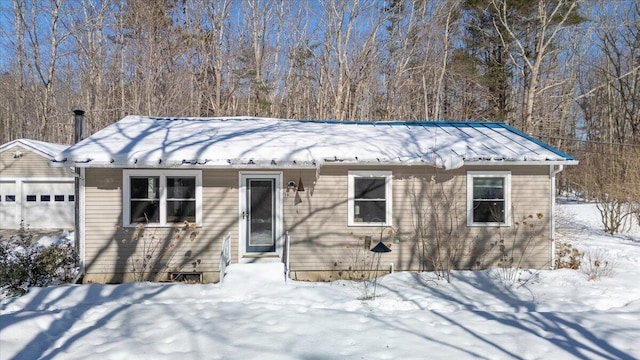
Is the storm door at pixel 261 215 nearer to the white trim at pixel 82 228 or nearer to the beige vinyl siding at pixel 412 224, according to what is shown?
the beige vinyl siding at pixel 412 224

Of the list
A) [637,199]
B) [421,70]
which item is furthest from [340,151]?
[421,70]

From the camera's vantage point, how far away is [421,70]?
21078 millimetres

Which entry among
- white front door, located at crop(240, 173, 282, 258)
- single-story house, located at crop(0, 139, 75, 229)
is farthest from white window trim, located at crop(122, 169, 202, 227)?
single-story house, located at crop(0, 139, 75, 229)

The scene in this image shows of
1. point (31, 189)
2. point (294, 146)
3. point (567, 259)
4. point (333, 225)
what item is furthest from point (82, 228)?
point (567, 259)

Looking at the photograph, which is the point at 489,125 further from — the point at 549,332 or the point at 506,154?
the point at 549,332

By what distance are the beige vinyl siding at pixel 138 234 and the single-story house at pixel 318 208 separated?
2cm

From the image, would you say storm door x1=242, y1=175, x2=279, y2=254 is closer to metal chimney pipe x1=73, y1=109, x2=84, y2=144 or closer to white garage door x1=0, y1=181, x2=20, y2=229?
metal chimney pipe x1=73, y1=109, x2=84, y2=144

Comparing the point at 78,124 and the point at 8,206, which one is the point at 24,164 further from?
the point at 78,124

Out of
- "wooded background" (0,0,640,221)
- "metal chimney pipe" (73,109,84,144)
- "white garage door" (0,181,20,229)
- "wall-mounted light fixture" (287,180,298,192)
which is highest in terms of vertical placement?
"wooded background" (0,0,640,221)

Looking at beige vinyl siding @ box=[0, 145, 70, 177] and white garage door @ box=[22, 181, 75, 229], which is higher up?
beige vinyl siding @ box=[0, 145, 70, 177]

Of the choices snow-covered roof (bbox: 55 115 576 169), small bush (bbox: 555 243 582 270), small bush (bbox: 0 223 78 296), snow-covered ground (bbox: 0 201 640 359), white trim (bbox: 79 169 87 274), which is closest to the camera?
snow-covered ground (bbox: 0 201 640 359)

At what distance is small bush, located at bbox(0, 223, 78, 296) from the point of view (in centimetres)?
654

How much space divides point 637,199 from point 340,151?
10.7 meters

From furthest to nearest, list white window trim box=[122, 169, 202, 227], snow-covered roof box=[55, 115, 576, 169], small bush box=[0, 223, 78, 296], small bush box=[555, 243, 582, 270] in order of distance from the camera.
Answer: small bush box=[555, 243, 582, 270], white window trim box=[122, 169, 202, 227], snow-covered roof box=[55, 115, 576, 169], small bush box=[0, 223, 78, 296]
